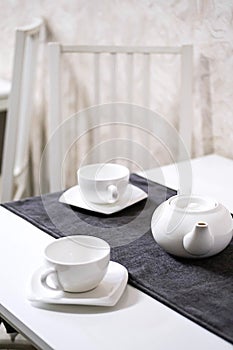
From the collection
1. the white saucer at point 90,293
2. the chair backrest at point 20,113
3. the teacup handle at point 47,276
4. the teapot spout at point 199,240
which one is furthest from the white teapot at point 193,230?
the chair backrest at point 20,113

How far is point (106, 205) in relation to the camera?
141 centimetres

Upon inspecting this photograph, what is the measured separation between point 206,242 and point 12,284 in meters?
0.33

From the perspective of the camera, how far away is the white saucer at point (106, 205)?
1397mm

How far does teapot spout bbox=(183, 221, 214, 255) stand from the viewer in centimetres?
115

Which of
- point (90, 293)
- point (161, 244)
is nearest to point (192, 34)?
point (161, 244)

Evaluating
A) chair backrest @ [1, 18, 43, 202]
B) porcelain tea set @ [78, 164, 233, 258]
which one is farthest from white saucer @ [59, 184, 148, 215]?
chair backrest @ [1, 18, 43, 202]

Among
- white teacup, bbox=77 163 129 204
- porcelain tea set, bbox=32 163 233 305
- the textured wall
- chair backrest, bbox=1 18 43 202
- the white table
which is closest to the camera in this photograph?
the white table

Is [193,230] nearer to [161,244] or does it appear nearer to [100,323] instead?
[161,244]

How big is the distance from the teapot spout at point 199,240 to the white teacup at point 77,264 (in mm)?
146

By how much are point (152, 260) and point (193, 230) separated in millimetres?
97

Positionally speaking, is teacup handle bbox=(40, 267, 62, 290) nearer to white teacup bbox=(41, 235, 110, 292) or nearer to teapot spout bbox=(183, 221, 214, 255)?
white teacup bbox=(41, 235, 110, 292)

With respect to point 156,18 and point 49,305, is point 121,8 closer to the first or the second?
point 156,18

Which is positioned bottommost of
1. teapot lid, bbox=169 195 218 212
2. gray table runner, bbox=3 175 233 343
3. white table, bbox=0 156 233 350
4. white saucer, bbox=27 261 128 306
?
white table, bbox=0 156 233 350

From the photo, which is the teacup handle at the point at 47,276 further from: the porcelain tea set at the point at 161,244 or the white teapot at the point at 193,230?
the white teapot at the point at 193,230
